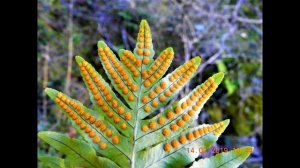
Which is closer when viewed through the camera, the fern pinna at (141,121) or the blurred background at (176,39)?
the fern pinna at (141,121)

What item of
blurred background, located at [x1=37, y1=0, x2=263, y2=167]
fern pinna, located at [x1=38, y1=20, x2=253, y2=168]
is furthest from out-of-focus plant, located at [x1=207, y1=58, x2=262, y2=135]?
fern pinna, located at [x1=38, y1=20, x2=253, y2=168]

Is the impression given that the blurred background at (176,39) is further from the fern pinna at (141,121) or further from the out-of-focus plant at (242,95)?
the fern pinna at (141,121)

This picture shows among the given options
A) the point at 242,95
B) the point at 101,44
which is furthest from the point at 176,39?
the point at 101,44

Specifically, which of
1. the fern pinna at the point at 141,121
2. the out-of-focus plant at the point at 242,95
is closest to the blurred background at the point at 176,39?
the out-of-focus plant at the point at 242,95

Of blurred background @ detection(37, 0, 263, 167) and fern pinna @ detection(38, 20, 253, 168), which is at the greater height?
blurred background @ detection(37, 0, 263, 167)

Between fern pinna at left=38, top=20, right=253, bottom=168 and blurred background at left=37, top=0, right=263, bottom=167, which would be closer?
fern pinna at left=38, top=20, right=253, bottom=168

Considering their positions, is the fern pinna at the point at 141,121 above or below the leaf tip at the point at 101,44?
below

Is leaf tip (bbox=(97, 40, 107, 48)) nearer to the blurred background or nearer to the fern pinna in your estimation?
the fern pinna
